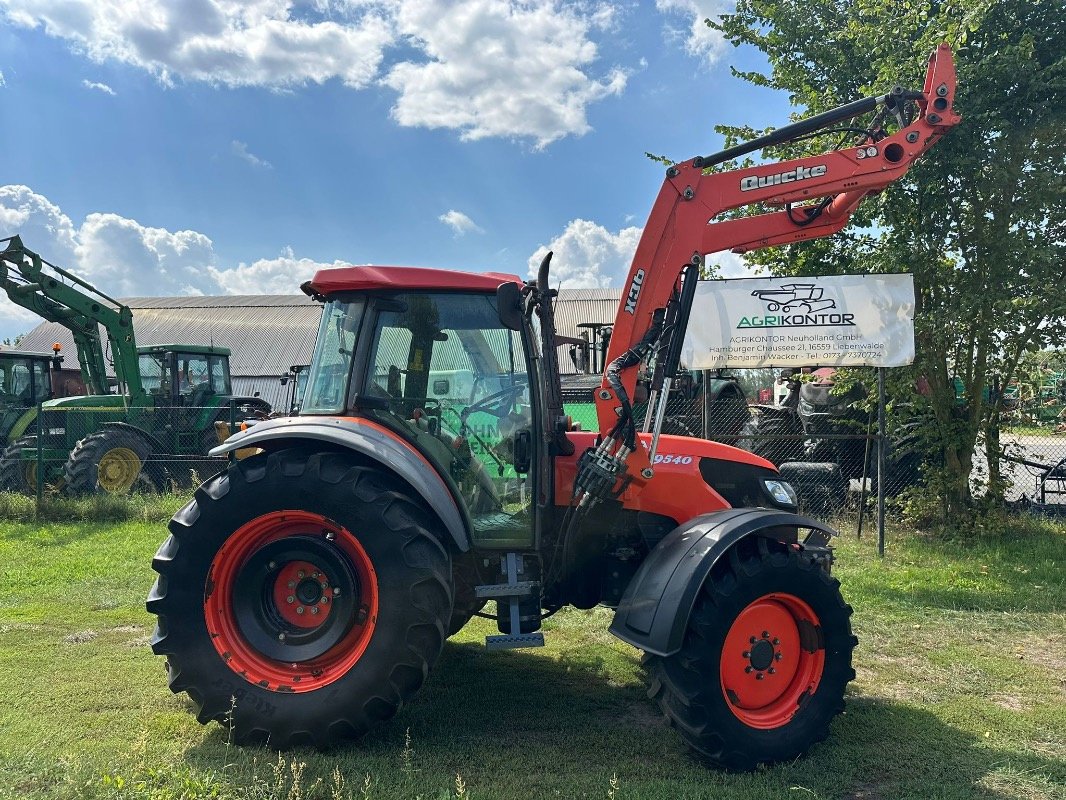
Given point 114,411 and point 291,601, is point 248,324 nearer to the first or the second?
point 114,411

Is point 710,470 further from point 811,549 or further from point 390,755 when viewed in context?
point 390,755

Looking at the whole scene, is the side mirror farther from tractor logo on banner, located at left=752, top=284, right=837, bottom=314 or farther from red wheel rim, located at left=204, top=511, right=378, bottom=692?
tractor logo on banner, located at left=752, top=284, right=837, bottom=314

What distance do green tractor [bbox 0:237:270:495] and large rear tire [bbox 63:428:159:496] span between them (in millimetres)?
14

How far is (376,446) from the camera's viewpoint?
3.82 m

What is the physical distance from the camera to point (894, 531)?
9406 millimetres

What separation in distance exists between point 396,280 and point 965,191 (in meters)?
6.84

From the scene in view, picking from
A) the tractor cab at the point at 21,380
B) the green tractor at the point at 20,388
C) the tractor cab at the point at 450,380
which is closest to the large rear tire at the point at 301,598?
the tractor cab at the point at 450,380

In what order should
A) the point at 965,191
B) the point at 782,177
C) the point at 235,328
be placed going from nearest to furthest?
the point at 782,177
the point at 965,191
the point at 235,328

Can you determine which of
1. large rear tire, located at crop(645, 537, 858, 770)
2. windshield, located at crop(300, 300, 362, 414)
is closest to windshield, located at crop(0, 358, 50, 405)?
windshield, located at crop(300, 300, 362, 414)

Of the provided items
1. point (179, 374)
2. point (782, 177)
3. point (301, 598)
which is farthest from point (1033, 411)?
point (179, 374)

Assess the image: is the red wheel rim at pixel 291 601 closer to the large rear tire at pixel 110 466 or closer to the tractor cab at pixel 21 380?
the large rear tire at pixel 110 466

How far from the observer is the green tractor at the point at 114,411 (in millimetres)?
12227

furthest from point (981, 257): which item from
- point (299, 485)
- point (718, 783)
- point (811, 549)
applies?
point (299, 485)

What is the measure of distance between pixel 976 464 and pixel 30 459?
13469 mm
